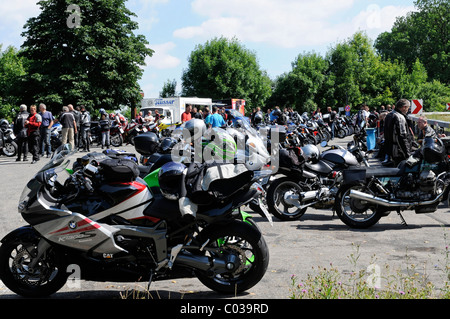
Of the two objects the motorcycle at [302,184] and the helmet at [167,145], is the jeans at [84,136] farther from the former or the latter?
the helmet at [167,145]

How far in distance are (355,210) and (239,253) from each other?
342 centimetres

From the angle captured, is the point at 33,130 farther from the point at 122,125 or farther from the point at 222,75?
the point at 222,75

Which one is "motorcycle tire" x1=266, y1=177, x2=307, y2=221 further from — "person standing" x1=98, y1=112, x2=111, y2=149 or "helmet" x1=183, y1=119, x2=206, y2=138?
"person standing" x1=98, y1=112, x2=111, y2=149

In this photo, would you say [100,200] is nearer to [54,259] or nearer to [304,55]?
[54,259]

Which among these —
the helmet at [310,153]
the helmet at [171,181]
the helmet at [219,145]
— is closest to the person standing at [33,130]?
the helmet at [310,153]

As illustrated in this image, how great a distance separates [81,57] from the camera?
128 feet

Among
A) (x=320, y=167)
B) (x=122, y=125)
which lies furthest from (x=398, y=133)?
(x=122, y=125)

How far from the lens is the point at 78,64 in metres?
38.2

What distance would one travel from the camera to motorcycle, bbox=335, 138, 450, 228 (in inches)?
290

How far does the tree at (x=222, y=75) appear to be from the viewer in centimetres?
6850

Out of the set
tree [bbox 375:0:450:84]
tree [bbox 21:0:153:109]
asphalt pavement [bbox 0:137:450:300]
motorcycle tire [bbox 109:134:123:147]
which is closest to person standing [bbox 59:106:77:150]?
motorcycle tire [bbox 109:134:123:147]

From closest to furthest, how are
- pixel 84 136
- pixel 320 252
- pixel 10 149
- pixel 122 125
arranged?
1. pixel 320 252
2. pixel 10 149
3. pixel 84 136
4. pixel 122 125

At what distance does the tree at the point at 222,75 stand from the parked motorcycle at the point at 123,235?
208ft
